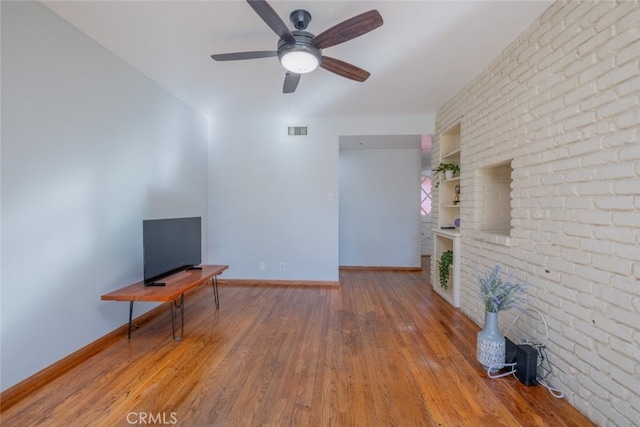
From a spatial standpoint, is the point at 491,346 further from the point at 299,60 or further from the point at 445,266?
the point at 299,60

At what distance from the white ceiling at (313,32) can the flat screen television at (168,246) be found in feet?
5.14

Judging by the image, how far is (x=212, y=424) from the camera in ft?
5.08

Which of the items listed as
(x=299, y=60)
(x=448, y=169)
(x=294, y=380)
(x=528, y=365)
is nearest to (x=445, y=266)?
(x=448, y=169)

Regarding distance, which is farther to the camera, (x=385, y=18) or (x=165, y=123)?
(x=165, y=123)

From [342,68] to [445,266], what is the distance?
278 centimetres

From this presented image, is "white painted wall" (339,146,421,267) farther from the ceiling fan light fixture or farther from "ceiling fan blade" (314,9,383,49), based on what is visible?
"ceiling fan blade" (314,9,383,49)

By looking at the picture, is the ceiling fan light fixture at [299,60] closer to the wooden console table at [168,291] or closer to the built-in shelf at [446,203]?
the wooden console table at [168,291]

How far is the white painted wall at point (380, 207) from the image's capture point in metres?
5.52

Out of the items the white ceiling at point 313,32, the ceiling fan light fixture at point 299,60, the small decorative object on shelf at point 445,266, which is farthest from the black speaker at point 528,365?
the ceiling fan light fixture at point 299,60

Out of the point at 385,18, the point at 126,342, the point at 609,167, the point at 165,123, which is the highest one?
the point at 385,18

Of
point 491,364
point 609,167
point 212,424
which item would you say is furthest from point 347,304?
point 609,167

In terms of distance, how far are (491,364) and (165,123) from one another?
13.2 ft

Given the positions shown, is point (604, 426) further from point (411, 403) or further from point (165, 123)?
point (165, 123)

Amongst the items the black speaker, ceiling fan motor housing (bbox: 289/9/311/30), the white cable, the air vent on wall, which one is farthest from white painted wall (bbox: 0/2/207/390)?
the white cable
